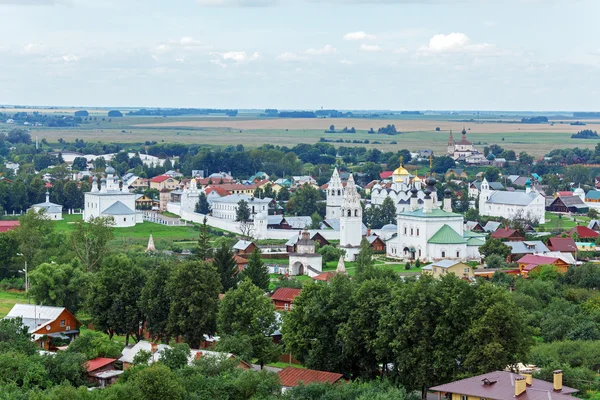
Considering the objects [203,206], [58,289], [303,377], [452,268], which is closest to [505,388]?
[303,377]

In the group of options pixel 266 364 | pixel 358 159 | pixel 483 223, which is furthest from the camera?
pixel 358 159

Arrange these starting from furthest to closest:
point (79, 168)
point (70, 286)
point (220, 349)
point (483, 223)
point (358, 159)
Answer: point (358, 159)
point (79, 168)
point (483, 223)
point (70, 286)
point (220, 349)

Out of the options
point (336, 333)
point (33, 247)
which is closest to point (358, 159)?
point (33, 247)

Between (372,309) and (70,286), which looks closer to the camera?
(372,309)

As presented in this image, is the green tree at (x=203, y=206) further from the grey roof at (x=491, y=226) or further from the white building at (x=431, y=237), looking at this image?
the white building at (x=431, y=237)

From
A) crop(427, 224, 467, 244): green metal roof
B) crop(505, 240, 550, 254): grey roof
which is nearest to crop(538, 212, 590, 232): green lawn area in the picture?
crop(505, 240, 550, 254): grey roof

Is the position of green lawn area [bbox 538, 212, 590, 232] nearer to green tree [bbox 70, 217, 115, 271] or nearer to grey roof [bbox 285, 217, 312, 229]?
grey roof [bbox 285, 217, 312, 229]

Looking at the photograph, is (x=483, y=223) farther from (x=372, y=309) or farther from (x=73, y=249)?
(x=372, y=309)
